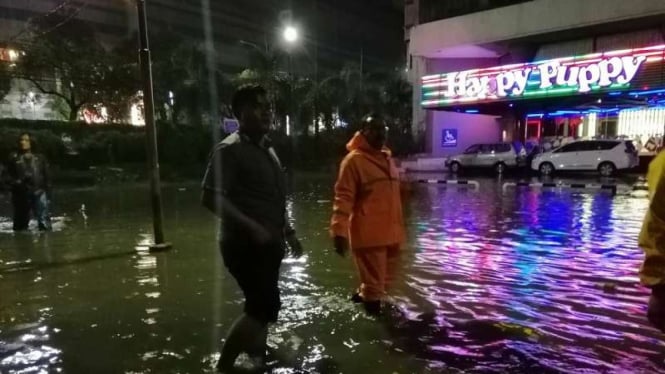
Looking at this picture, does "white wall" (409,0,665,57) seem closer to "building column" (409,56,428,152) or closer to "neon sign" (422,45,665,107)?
"building column" (409,56,428,152)

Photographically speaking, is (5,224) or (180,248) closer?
(180,248)

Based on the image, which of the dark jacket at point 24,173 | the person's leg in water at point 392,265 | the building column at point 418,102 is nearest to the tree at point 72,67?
the building column at point 418,102

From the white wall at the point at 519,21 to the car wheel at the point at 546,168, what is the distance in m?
8.42

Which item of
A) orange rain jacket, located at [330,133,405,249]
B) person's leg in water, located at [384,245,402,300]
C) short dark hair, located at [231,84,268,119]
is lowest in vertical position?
person's leg in water, located at [384,245,402,300]

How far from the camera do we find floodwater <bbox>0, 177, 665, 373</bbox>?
3902mm

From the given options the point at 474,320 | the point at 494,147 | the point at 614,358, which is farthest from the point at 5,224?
the point at 494,147

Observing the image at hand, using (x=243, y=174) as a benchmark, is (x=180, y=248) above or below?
below

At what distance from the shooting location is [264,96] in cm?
343

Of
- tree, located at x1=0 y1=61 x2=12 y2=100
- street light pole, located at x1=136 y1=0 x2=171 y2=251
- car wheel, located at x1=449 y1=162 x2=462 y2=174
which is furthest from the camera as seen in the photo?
car wheel, located at x1=449 y1=162 x2=462 y2=174

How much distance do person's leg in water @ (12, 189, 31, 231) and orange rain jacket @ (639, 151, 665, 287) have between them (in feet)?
33.2

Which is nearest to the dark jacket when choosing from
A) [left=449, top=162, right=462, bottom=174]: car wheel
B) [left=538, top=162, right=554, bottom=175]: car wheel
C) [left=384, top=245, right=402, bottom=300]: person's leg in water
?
[left=384, top=245, right=402, bottom=300]: person's leg in water

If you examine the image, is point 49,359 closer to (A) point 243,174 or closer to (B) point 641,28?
(A) point 243,174

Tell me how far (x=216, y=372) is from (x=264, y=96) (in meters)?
1.94

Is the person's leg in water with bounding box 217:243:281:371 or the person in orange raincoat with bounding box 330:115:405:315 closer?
the person's leg in water with bounding box 217:243:281:371
